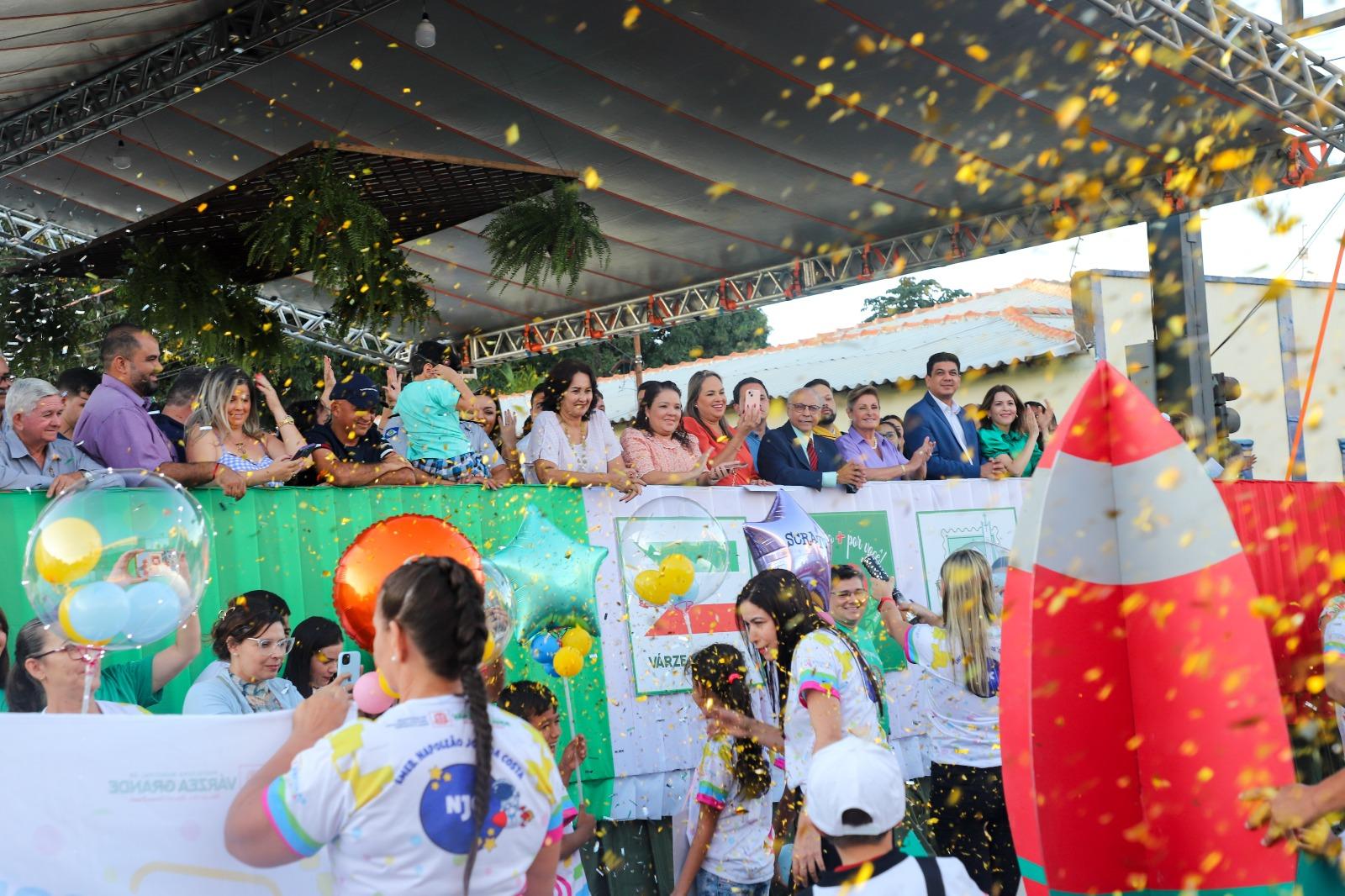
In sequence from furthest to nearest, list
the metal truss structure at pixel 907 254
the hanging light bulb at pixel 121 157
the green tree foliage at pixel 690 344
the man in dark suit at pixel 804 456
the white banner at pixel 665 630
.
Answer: the green tree foliage at pixel 690 344
the hanging light bulb at pixel 121 157
the metal truss structure at pixel 907 254
the man in dark suit at pixel 804 456
the white banner at pixel 665 630

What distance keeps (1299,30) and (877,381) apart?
33.1 ft

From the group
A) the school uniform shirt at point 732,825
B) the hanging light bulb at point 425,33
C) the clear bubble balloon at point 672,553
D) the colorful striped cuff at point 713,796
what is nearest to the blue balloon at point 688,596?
the clear bubble balloon at point 672,553

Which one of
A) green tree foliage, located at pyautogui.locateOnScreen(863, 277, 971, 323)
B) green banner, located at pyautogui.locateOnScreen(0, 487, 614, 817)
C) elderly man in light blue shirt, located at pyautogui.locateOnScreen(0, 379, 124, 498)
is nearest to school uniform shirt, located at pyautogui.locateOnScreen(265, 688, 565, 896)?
green banner, located at pyautogui.locateOnScreen(0, 487, 614, 817)

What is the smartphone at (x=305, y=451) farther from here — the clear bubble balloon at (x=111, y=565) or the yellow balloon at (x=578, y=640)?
the clear bubble balloon at (x=111, y=565)

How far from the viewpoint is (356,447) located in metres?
5.60

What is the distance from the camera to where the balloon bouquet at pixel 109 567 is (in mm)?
2975

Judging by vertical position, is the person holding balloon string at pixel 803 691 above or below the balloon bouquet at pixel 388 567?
below

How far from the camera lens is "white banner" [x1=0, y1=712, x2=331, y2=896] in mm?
2461

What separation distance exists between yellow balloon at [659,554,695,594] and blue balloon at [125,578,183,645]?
95.9 inches

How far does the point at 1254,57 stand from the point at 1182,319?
209 cm

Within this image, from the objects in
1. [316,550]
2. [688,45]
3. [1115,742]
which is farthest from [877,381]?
[1115,742]

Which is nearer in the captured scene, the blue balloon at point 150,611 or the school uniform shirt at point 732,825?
the blue balloon at point 150,611

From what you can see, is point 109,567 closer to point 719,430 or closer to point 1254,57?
point 719,430

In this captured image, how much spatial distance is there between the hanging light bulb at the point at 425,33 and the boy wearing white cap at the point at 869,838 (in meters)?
6.26
